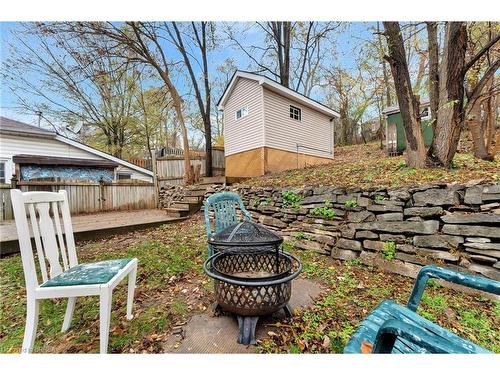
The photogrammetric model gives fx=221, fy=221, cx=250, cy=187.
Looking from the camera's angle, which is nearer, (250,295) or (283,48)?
(250,295)

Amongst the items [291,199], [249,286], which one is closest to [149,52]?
[291,199]

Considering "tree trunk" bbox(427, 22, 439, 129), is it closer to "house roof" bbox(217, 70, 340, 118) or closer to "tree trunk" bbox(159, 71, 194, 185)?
"house roof" bbox(217, 70, 340, 118)

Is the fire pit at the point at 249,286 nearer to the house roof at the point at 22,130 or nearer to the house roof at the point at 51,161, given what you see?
the house roof at the point at 51,161

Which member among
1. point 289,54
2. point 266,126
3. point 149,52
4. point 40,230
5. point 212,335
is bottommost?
point 212,335

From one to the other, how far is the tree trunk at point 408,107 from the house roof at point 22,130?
910 centimetres

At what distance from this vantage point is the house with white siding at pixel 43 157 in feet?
17.5

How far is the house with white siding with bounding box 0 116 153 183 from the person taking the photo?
17.5 feet

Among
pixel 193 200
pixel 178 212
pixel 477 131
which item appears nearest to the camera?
pixel 477 131

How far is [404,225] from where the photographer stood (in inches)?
96.1

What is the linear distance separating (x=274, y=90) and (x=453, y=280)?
22.8 feet

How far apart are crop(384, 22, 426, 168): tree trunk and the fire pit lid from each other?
127 inches

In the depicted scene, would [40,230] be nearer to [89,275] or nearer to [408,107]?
[89,275]

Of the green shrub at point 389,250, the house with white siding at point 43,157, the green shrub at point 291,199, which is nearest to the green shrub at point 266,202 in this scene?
the green shrub at point 291,199
